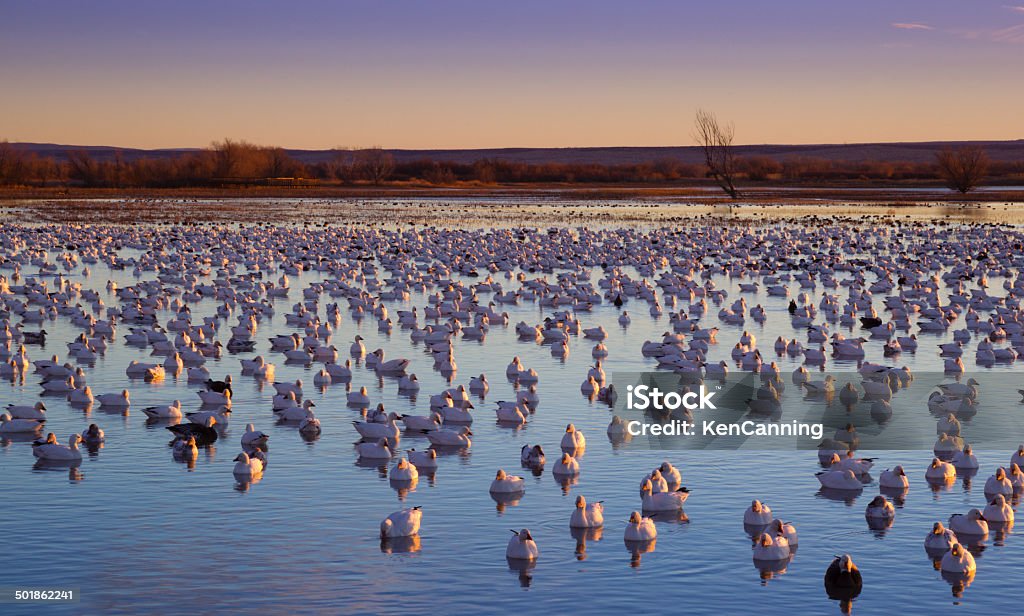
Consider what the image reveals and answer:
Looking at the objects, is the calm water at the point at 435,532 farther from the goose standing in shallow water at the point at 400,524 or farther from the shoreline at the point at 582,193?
the shoreline at the point at 582,193

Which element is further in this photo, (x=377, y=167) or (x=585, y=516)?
(x=377, y=167)

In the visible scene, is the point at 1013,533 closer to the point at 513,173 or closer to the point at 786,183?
the point at 786,183

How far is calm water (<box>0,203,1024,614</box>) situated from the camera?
43.5ft

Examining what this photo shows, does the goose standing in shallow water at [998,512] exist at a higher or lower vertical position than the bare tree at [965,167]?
lower

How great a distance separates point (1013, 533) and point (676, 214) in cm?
7601

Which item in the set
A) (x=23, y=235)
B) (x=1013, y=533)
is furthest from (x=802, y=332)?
(x=23, y=235)

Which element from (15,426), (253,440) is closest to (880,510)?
(253,440)

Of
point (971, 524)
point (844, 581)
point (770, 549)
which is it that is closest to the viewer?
point (844, 581)

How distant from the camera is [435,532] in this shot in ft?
Answer: 50.3

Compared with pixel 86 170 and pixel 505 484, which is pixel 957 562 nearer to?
pixel 505 484

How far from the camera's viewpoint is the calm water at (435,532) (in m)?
13.3

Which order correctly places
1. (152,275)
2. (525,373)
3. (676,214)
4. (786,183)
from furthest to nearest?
(786,183), (676,214), (152,275), (525,373)

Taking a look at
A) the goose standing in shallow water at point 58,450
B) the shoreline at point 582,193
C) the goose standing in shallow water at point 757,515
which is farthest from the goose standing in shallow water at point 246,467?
the shoreline at point 582,193

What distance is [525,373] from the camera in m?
24.1
